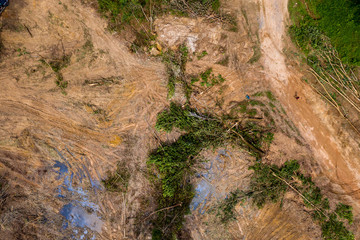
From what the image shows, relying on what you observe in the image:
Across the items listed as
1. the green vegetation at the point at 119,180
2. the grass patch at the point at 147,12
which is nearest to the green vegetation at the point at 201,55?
the grass patch at the point at 147,12

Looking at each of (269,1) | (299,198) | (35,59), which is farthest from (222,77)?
(35,59)

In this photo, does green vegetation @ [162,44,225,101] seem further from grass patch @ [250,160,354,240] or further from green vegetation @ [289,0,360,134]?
grass patch @ [250,160,354,240]

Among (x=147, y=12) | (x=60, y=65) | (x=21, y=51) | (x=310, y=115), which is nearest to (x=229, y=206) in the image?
(x=310, y=115)

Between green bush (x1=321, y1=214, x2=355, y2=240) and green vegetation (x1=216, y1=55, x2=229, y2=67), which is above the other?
green vegetation (x1=216, y1=55, x2=229, y2=67)

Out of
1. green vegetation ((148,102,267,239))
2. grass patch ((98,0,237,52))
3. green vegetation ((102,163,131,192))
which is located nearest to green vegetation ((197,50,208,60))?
grass patch ((98,0,237,52))

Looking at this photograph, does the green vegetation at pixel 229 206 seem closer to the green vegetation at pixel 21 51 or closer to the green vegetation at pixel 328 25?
the green vegetation at pixel 328 25

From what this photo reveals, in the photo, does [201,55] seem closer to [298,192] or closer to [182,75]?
[182,75]

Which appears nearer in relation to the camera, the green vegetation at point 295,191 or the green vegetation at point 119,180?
the green vegetation at point 295,191
